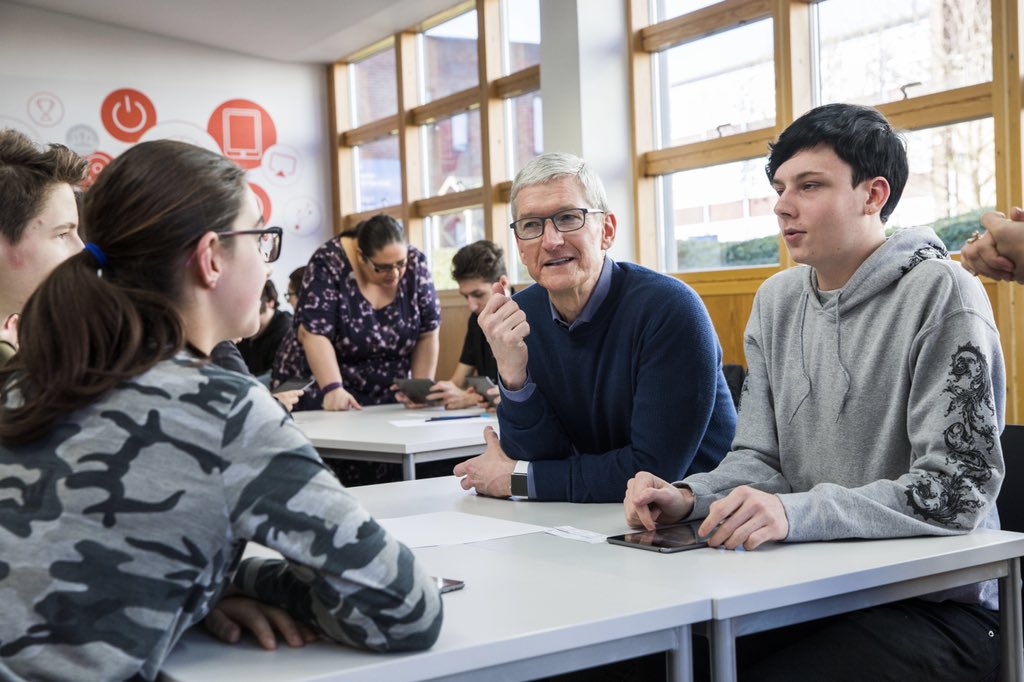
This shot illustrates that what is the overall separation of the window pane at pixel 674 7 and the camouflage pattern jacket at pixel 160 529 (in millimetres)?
4971

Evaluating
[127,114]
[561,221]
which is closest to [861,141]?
[561,221]

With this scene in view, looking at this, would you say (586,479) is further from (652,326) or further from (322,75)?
(322,75)

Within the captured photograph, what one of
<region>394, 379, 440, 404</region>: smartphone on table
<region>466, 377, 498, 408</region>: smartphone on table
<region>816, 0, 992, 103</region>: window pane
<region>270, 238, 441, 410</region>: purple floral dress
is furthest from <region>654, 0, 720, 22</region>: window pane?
<region>394, 379, 440, 404</region>: smartphone on table

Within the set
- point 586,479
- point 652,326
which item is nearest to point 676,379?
point 652,326

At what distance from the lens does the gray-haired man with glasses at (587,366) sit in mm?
2053

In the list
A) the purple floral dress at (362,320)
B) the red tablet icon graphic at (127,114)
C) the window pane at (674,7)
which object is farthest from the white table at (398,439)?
the red tablet icon graphic at (127,114)

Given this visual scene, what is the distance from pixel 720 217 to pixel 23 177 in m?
4.05

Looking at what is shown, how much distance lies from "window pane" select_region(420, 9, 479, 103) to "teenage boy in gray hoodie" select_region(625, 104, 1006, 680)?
5954mm

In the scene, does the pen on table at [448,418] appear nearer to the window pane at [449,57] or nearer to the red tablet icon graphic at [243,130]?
the window pane at [449,57]

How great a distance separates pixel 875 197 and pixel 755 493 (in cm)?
68

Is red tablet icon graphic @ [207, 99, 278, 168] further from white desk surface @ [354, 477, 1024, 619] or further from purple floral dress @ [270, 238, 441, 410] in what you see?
white desk surface @ [354, 477, 1024, 619]

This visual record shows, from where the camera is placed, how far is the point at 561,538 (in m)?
1.69

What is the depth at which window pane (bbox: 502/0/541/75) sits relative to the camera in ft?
22.5

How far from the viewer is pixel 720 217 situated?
5590 mm
